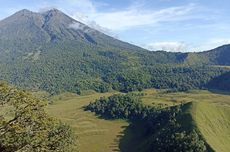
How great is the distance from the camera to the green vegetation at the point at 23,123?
3047cm

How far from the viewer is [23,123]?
102 ft

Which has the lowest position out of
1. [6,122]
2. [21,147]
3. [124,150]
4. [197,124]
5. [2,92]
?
[124,150]

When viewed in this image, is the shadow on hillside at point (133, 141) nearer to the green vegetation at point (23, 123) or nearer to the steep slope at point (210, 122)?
the steep slope at point (210, 122)

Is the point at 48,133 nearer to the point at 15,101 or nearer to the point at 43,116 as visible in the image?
the point at 43,116

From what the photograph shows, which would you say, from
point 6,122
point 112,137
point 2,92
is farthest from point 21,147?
point 112,137

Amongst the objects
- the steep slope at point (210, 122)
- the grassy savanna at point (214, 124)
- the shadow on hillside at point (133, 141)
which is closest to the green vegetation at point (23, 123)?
the steep slope at point (210, 122)

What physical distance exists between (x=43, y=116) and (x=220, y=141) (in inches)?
4842

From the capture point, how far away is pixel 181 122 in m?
157

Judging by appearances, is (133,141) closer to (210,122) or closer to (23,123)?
→ (210,122)

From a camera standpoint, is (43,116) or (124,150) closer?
(43,116)

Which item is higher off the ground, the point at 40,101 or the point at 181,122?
the point at 40,101

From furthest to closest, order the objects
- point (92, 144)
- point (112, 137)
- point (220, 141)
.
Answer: point (112, 137) → point (92, 144) → point (220, 141)

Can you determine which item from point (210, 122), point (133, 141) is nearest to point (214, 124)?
point (210, 122)

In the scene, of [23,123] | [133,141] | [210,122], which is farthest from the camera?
[133,141]
